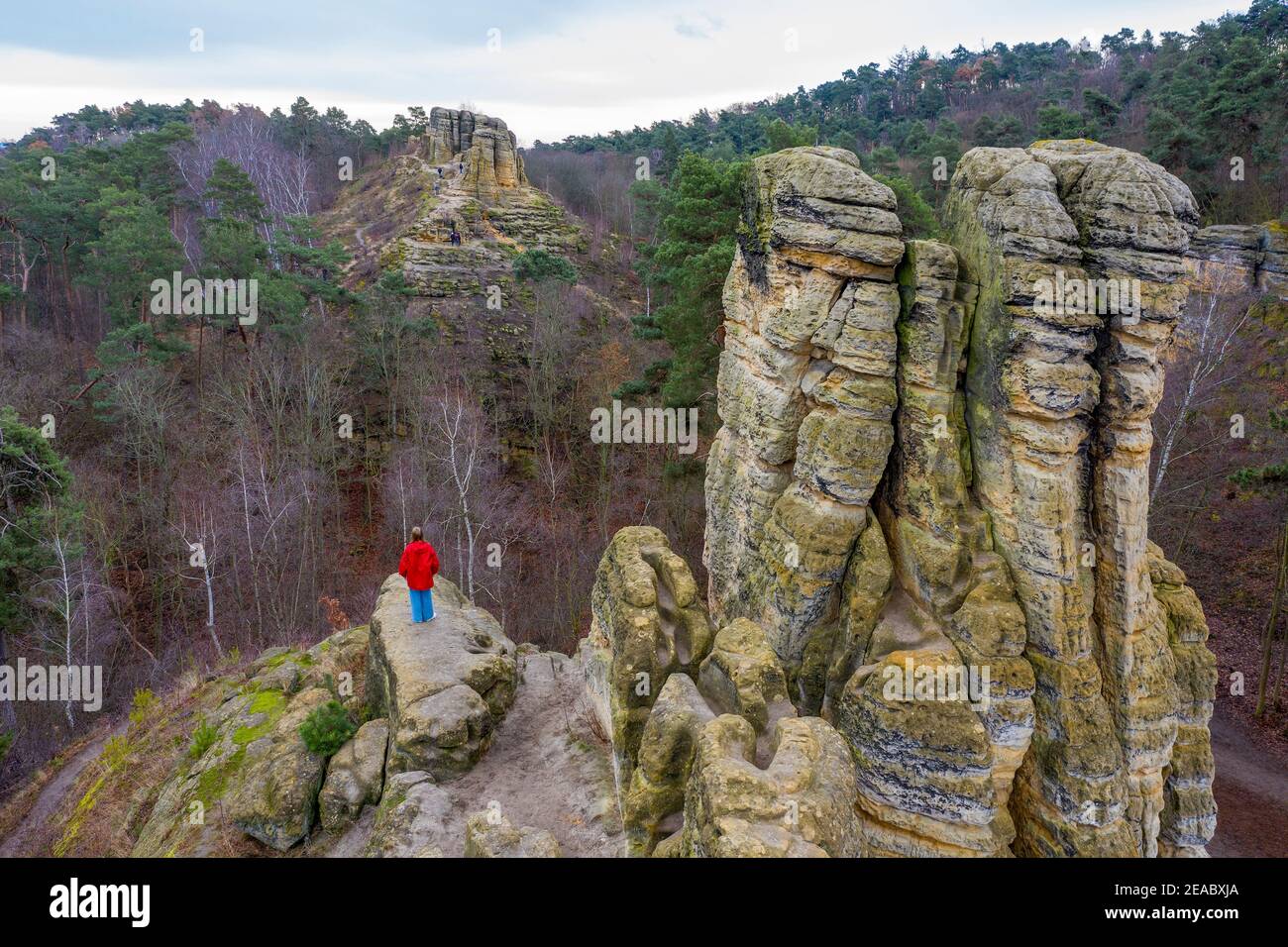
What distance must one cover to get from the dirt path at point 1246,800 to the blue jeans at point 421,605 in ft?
57.6

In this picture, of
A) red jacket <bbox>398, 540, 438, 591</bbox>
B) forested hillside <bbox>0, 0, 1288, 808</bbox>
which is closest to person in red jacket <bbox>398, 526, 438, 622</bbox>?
red jacket <bbox>398, 540, 438, 591</bbox>

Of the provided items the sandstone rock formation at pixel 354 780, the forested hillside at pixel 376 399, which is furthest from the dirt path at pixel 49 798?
the sandstone rock formation at pixel 354 780

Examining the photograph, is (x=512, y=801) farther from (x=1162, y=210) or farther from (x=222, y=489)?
(x=222, y=489)

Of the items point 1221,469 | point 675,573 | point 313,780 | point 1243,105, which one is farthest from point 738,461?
point 1243,105

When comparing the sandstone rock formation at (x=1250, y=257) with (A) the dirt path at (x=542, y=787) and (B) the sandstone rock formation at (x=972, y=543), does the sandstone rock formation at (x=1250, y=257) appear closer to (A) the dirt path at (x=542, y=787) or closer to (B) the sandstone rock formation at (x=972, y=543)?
(B) the sandstone rock formation at (x=972, y=543)

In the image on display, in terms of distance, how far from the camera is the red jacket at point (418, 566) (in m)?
11.5

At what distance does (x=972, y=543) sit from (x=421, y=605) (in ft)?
28.7

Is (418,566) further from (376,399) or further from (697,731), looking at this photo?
(376,399)

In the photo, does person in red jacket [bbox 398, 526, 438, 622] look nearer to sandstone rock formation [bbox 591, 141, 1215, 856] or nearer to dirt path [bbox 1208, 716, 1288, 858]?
sandstone rock formation [bbox 591, 141, 1215, 856]

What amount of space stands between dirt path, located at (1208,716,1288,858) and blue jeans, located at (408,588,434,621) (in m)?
17.5

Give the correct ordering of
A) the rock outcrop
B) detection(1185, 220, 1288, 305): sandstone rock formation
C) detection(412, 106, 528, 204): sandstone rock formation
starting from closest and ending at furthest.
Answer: the rock outcrop < detection(1185, 220, 1288, 305): sandstone rock formation < detection(412, 106, 528, 204): sandstone rock formation

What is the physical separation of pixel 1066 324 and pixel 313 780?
470 inches

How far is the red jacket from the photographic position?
11523 millimetres

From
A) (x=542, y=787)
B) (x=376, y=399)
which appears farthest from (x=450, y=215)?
(x=542, y=787)
